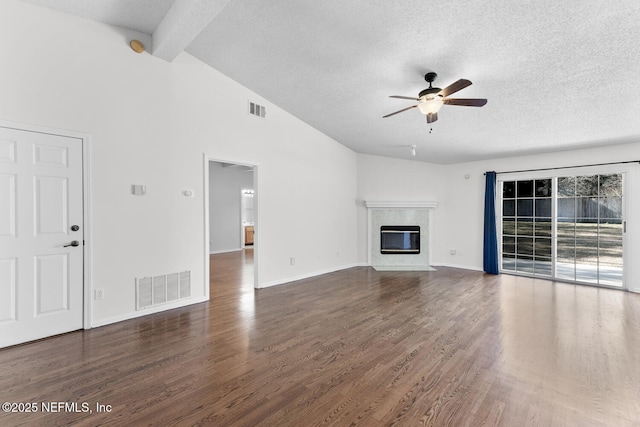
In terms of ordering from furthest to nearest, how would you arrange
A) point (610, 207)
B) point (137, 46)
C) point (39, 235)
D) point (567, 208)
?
point (567, 208)
point (610, 207)
point (137, 46)
point (39, 235)

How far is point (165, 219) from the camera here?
12.7ft

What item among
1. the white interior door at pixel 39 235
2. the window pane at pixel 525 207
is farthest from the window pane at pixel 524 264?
the white interior door at pixel 39 235

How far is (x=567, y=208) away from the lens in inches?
221

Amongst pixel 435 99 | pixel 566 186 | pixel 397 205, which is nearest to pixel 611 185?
pixel 566 186

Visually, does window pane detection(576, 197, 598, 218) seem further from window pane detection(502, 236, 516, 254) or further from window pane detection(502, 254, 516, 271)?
window pane detection(502, 254, 516, 271)

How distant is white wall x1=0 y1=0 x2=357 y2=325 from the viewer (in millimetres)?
2980

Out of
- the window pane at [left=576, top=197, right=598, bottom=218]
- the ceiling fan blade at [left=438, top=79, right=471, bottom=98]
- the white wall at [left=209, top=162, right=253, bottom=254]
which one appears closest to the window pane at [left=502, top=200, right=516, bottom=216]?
the window pane at [left=576, top=197, right=598, bottom=218]

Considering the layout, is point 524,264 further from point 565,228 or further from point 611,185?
point 611,185

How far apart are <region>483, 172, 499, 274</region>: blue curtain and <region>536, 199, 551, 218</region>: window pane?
771mm

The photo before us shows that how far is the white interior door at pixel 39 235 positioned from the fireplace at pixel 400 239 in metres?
5.78

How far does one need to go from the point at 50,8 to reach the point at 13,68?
772 mm

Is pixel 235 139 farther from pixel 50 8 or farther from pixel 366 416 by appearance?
pixel 366 416

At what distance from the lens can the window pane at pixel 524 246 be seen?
606cm

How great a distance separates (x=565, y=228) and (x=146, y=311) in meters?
7.27
